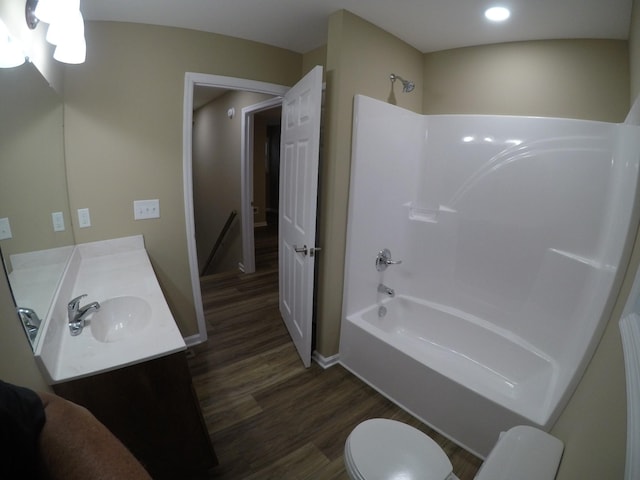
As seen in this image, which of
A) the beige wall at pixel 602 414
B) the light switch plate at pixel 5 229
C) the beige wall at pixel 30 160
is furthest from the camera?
the beige wall at pixel 30 160

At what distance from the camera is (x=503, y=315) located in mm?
1907

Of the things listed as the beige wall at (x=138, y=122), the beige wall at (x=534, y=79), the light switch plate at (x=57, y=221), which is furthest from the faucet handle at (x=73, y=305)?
the beige wall at (x=534, y=79)

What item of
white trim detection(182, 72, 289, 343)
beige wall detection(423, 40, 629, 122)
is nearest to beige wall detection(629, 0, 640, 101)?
beige wall detection(423, 40, 629, 122)

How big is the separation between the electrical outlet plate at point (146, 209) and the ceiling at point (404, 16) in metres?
1.06

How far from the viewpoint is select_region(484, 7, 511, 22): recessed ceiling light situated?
1.42 meters

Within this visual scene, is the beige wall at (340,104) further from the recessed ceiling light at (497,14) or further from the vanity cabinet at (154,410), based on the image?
the vanity cabinet at (154,410)

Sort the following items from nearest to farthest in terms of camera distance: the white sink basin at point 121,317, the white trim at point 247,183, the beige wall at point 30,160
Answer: the beige wall at point 30,160, the white sink basin at point 121,317, the white trim at point 247,183

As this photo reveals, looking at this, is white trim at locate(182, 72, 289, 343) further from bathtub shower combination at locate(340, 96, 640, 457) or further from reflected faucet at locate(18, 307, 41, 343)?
reflected faucet at locate(18, 307, 41, 343)

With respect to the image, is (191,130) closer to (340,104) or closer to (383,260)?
(340,104)

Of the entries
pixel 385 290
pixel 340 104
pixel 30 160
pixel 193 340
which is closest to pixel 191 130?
pixel 30 160

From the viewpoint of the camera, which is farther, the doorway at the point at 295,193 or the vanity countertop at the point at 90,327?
the doorway at the point at 295,193

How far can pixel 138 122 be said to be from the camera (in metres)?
1.76

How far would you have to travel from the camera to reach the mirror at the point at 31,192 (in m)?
0.86

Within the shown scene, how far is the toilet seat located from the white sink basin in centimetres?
106
